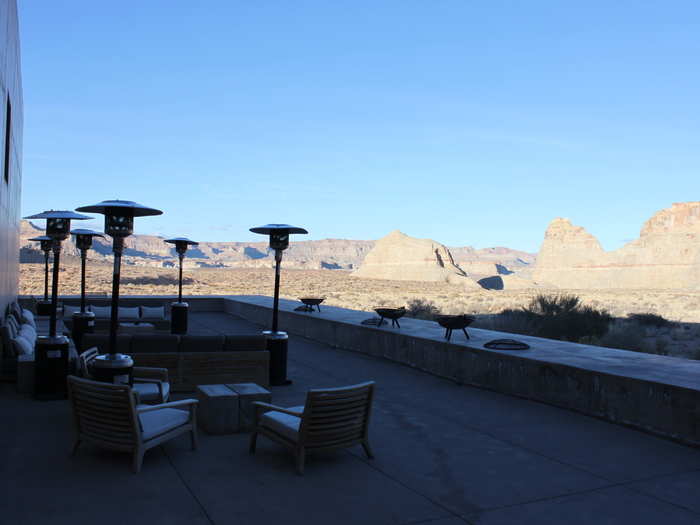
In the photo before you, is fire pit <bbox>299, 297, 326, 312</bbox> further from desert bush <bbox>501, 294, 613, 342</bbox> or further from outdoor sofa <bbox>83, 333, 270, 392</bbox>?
outdoor sofa <bbox>83, 333, 270, 392</bbox>

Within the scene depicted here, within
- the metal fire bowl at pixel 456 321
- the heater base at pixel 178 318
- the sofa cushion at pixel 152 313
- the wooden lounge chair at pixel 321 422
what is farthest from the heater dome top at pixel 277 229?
the sofa cushion at pixel 152 313

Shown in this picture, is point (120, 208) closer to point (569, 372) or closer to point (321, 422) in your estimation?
point (321, 422)

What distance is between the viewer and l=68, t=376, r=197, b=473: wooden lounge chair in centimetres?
507

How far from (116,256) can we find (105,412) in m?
1.97

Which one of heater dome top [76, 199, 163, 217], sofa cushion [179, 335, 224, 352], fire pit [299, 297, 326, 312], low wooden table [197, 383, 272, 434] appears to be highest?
heater dome top [76, 199, 163, 217]

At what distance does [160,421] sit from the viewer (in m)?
5.54

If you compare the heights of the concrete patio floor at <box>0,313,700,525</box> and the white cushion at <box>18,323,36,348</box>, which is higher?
the white cushion at <box>18,323,36,348</box>

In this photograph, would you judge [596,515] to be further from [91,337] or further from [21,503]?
[91,337]

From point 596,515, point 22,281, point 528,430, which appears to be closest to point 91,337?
point 528,430

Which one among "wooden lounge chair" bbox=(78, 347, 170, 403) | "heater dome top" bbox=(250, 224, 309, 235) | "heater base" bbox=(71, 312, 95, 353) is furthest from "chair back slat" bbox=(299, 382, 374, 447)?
"heater base" bbox=(71, 312, 95, 353)

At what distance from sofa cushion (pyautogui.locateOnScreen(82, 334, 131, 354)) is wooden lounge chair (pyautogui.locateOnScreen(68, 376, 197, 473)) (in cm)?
308

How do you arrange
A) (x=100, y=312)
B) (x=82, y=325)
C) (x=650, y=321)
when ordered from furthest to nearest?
(x=650, y=321)
(x=100, y=312)
(x=82, y=325)

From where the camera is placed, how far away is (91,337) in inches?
328

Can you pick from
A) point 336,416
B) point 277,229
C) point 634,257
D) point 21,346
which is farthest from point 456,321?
point 634,257
